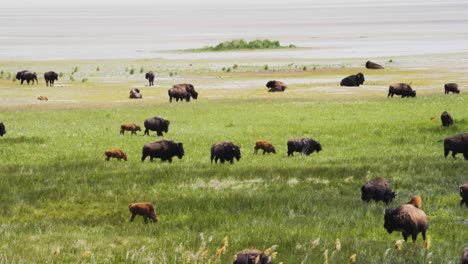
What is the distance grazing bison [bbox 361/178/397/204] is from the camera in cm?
1911

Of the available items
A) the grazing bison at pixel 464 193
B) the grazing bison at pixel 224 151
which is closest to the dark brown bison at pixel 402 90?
the grazing bison at pixel 224 151

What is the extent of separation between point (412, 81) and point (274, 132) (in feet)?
128

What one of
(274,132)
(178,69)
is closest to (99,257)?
(274,132)

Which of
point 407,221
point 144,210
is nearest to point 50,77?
point 144,210

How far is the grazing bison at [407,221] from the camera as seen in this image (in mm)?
13844

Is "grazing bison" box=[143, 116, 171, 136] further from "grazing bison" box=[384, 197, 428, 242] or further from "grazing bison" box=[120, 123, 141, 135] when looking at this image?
"grazing bison" box=[384, 197, 428, 242]

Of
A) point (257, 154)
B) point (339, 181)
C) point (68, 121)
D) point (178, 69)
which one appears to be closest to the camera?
point (339, 181)

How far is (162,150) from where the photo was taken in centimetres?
2836

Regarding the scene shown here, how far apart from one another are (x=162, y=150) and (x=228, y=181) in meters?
5.41

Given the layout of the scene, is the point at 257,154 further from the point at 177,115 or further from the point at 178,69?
the point at 178,69

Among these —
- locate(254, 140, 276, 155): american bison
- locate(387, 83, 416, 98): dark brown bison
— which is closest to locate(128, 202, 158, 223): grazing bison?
locate(254, 140, 276, 155): american bison

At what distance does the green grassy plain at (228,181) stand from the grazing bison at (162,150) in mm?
403

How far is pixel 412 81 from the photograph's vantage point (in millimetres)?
74750

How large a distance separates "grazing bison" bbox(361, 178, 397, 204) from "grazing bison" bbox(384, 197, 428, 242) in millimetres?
4935
